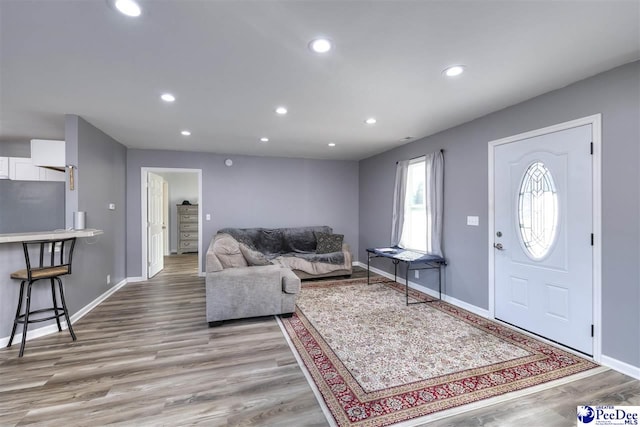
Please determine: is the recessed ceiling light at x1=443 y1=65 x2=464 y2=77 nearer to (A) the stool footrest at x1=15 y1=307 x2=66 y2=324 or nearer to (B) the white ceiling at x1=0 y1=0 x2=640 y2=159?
(B) the white ceiling at x1=0 y1=0 x2=640 y2=159

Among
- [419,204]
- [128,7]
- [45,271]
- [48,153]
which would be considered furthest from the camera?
[419,204]

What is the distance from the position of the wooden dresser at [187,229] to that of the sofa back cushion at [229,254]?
5.67 m

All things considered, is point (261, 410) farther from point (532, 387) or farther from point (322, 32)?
point (322, 32)

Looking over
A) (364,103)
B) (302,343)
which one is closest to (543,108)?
(364,103)

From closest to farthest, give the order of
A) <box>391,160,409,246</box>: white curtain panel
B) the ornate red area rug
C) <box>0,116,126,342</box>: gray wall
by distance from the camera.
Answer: the ornate red area rug
<box>0,116,126,342</box>: gray wall
<box>391,160,409,246</box>: white curtain panel

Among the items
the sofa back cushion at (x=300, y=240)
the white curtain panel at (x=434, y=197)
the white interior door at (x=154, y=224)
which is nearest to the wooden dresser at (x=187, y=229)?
the white interior door at (x=154, y=224)

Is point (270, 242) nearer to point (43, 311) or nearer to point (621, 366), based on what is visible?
point (43, 311)

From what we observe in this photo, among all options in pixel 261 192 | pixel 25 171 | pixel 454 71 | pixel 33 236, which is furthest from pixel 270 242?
pixel 454 71

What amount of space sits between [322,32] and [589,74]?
7.83 feet

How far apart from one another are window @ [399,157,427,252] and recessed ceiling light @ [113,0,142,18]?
3.95 meters

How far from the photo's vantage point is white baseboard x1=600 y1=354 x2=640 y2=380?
2.14m

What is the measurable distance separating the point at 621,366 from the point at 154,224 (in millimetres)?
6773

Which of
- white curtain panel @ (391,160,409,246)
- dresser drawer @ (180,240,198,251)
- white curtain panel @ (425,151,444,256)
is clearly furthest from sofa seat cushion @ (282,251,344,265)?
dresser drawer @ (180,240,198,251)

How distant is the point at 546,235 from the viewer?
2783mm
